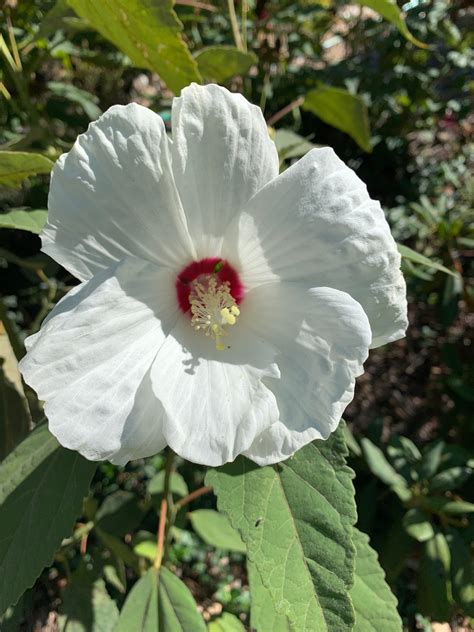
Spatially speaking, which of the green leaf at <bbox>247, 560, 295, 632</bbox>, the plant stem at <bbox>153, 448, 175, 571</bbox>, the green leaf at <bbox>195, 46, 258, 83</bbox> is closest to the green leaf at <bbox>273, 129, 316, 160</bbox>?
the green leaf at <bbox>195, 46, 258, 83</bbox>

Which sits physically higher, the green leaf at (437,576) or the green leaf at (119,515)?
the green leaf at (119,515)

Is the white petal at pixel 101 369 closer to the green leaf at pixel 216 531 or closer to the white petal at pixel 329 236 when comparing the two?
the white petal at pixel 329 236

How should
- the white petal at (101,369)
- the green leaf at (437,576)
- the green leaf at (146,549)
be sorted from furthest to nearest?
the green leaf at (437,576), the green leaf at (146,549), the white petal at (101,369)

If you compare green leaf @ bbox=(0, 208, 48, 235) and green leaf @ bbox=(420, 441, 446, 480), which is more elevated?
green leaf @ bbox=(0, 208, 48, 235)

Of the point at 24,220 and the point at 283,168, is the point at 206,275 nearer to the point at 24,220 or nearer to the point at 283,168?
the point at 24,220

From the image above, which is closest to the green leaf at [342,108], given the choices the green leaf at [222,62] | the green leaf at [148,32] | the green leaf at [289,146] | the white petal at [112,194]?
the green leaf at [289,146]

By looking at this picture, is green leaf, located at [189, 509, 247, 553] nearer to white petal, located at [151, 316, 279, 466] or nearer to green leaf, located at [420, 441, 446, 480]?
green leaf, located at [420, 441, 446, 480]

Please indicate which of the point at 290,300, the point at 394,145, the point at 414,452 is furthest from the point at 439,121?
the point at 290,300
